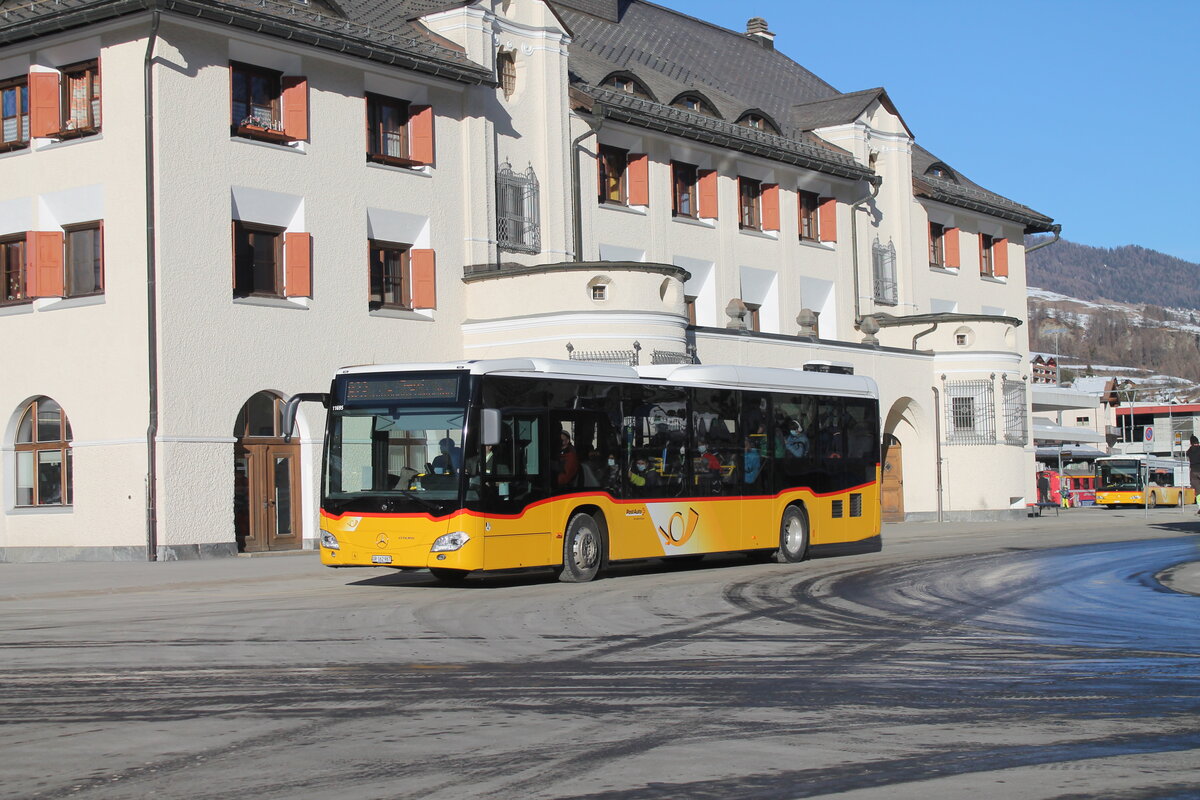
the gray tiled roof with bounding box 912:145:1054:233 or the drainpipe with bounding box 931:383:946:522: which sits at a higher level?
the gray tiled roof with bounding box 912:145:1054:233

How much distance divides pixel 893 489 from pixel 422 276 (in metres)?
17.3

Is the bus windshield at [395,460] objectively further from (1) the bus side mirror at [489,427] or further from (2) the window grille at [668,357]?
(2) the window grille at [668,357]

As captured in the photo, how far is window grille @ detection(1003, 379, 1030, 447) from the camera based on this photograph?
139 feet

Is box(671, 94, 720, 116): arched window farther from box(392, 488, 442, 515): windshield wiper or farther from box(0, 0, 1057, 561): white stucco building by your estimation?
box(392, 488, 442, 515): windshield wiper

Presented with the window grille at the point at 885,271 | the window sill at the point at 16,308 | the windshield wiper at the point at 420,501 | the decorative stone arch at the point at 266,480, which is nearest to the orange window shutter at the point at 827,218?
the window grille at the point at 885,271

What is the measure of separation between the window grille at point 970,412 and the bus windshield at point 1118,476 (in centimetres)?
3089

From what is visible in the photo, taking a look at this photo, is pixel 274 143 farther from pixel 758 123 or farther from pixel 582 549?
pixel 758 123

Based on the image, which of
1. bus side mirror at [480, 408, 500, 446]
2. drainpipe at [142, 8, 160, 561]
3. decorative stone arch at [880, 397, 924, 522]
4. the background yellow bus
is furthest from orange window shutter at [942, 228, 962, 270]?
bus side mirror at [480, 408, 500, 446]

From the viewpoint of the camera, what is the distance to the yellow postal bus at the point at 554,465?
58.7ft

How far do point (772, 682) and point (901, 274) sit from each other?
36.9m

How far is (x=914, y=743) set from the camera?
7574mm

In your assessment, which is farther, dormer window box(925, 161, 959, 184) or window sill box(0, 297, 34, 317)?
dormer window box(925, 161, 959, 184)

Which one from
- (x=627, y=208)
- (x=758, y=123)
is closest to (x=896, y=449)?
(x=758, y=123)

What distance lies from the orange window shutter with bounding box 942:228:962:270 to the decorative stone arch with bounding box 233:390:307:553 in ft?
86.5
